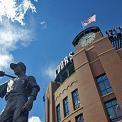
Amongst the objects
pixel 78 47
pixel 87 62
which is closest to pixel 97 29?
pixel 78 47

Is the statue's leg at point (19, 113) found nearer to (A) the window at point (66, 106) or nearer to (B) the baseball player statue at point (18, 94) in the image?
(B) the baseball player statue at point (18, 94)

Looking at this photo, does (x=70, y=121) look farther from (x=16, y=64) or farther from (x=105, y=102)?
(x=16, y=64)

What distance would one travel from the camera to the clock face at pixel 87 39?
3428 centimetres

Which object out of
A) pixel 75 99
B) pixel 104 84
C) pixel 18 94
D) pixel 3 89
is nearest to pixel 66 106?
pixel 75 99

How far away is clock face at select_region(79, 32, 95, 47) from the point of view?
3428cm

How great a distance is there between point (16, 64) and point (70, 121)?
23.3m

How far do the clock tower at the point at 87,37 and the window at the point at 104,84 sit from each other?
628cm

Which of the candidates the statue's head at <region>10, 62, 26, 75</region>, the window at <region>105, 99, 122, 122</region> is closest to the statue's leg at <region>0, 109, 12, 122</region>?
the statue's head at <region>10, 62, 26, 75</region>

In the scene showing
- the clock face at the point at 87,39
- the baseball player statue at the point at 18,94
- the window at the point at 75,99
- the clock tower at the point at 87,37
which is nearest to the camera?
the baseball player statue at the point at 18,94

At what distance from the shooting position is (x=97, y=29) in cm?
Answer: 3484

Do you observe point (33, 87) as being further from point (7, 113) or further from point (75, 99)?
point (75, 99)

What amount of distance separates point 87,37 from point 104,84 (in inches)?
382

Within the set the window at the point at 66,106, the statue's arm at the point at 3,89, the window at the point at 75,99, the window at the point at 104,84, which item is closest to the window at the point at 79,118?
the window at the point at 75,99

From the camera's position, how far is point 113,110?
24.6m
